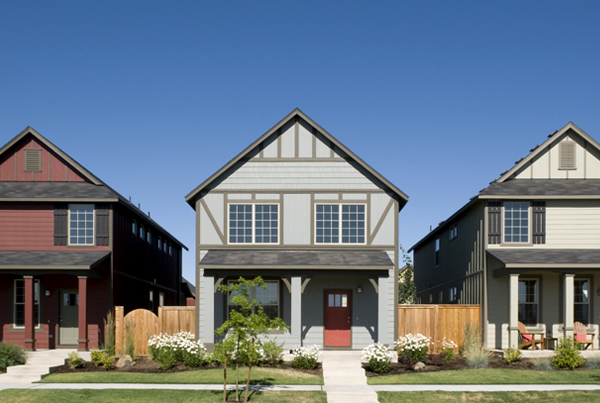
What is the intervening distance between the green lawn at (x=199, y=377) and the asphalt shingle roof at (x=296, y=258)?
434 centimetres

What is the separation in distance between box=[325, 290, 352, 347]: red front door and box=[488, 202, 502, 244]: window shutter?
234 inches

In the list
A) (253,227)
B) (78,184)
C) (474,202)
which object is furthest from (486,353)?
(78,184)

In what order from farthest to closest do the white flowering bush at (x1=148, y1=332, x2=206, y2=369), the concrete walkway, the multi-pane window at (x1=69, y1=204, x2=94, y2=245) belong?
the multi-pane window at (x1=69, y1=204, x2=94, y2=245), the white flowering bush at (x1=148, y1=332, x2=206, y2=369), the concrete walkway

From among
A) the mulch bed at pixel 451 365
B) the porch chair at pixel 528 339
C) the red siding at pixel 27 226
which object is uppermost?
the red siding at pixel 27 226

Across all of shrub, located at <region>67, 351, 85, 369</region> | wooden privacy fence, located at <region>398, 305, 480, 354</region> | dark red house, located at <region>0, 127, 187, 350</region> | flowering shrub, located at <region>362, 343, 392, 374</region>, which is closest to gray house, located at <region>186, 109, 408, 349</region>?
wooden privacy fence, located at <region>398, 305, 480, 354</region>

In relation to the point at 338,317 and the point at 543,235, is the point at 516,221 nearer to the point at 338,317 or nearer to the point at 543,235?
the point at 543,235

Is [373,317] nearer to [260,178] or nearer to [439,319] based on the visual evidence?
[439,319]

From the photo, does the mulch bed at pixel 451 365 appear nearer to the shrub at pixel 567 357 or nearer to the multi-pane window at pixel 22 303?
the shrub at pixel 567 357

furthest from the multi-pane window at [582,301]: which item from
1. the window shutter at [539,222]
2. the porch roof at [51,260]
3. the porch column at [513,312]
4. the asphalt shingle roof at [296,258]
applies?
the porch roof at [51,260]

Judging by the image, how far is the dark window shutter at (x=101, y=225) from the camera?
84.2 ft

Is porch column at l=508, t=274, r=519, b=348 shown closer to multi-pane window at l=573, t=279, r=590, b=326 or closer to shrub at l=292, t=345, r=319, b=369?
multi-pane window at l=573, t=279, r=590, b=326

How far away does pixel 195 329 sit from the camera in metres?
24.6

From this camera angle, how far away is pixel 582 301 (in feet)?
83.4

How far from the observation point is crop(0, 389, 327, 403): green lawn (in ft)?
54.3
